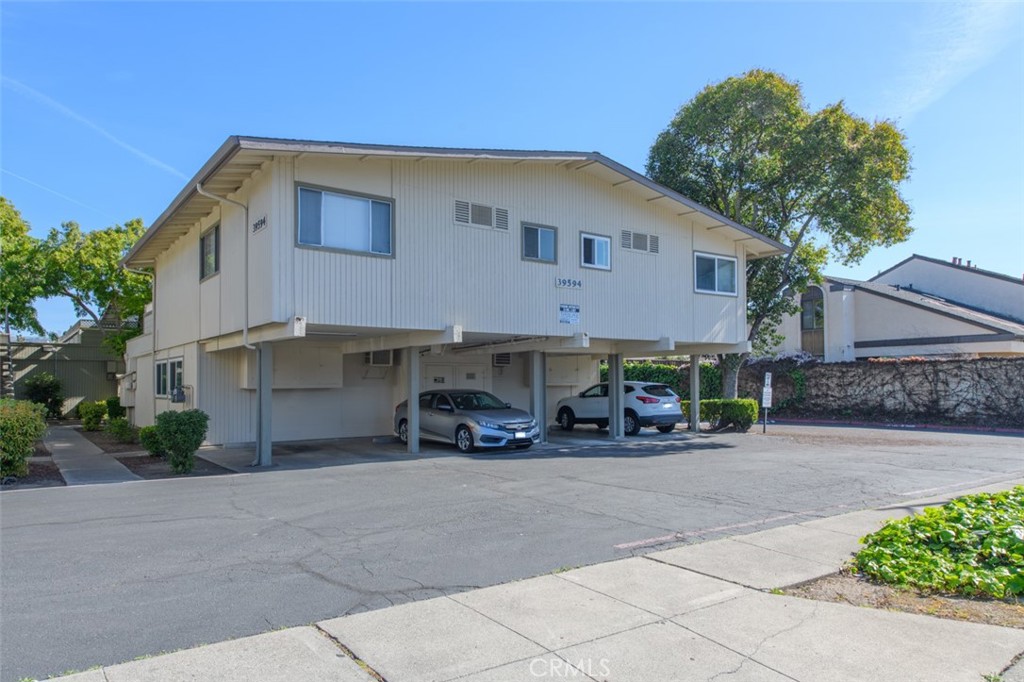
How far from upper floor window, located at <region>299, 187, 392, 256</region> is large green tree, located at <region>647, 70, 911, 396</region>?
1237 cm

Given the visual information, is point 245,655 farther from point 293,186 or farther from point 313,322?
point 293,186

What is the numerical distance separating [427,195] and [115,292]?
20414 millimetres

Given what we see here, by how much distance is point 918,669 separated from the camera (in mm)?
4176

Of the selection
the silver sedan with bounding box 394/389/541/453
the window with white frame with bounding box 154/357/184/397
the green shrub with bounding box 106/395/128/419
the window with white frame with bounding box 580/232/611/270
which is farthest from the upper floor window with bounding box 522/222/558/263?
the green shrub with bounding box 106/395/128/419

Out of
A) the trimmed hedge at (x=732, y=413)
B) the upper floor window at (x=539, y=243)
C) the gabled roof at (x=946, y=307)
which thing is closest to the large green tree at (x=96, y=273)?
the upper floor window at (x=539, y=243)

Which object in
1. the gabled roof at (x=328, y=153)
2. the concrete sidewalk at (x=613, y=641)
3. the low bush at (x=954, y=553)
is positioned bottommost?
the concrete sidewalk at (x=613, y=641)

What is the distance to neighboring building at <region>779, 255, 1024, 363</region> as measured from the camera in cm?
2761

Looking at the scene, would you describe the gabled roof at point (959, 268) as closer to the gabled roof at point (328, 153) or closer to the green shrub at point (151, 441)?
the gabled roof at point (328, 153)

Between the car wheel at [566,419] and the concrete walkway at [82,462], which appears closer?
the concrete walkway at [82,462]

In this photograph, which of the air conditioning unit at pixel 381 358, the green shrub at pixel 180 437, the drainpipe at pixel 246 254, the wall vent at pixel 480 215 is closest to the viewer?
the green shrub at pixel 180 437

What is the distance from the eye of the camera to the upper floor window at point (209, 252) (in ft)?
52.6

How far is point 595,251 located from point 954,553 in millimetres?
11835

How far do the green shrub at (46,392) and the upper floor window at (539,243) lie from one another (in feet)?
73.3

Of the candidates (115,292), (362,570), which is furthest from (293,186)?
(115,292)
